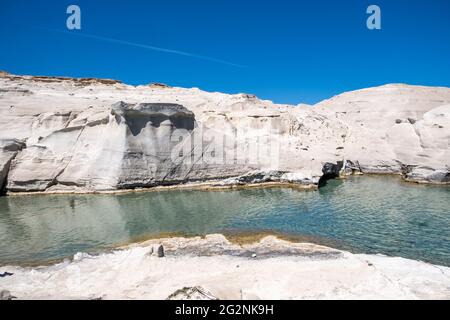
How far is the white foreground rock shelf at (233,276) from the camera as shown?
8.77m

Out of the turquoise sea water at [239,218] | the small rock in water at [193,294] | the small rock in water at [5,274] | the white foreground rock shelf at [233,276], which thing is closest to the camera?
the small rock in water at [193,294]

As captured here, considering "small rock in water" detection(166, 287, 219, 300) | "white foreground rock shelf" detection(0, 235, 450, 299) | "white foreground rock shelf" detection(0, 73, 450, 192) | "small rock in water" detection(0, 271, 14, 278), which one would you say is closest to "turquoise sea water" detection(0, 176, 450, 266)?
"small rock in water" detection(0, 271, 14, 278)

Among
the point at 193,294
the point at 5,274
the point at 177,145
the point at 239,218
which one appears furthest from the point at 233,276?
the point at 177,145

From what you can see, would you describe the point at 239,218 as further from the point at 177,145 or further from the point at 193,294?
the point at 177,145

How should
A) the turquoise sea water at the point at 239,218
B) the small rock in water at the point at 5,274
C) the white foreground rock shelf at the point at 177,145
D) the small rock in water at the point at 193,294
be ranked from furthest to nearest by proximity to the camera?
the white foreground rock shelf at the point at 177,145 < the turquoise sea water at the point at 239,218 < the small rock in water at the point at 5,274 < the small rock in water at the point at 193,294

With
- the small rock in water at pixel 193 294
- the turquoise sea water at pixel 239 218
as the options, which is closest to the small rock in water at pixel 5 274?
the turquoise sea water at pixel 239 218

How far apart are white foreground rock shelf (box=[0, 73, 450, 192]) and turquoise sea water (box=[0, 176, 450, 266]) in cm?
208

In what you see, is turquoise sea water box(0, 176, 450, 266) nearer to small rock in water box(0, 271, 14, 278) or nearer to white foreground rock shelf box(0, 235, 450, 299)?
small rock in water box(0, 271, 14, 278)

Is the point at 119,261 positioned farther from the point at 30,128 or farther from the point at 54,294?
the point at 30,128

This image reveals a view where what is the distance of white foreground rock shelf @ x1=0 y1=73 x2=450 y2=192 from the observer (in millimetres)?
26781

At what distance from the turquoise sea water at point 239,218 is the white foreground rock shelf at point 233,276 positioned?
2.72 metres

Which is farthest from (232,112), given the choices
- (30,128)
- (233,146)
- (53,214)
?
(53,214)

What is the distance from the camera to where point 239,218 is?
61.4 feet

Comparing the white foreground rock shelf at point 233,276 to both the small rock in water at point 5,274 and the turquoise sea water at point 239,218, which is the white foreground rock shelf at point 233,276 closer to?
the small rock in water at point 5,274
